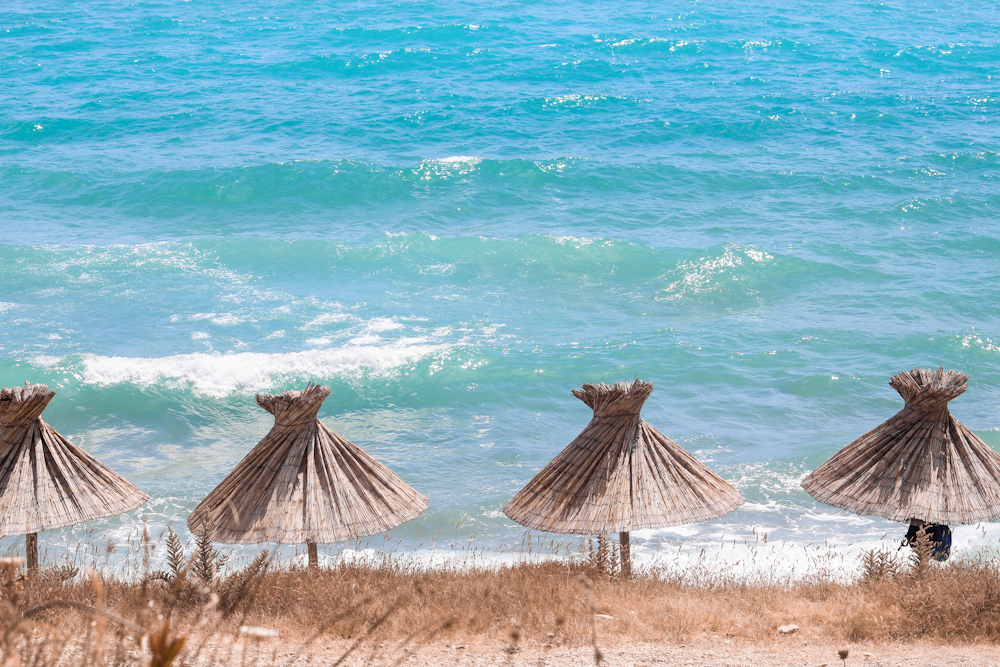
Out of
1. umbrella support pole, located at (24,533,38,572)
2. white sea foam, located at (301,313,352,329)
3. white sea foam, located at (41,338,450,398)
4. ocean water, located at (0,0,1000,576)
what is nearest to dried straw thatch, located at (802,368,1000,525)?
ocean water, located at (0,0,1000,576)

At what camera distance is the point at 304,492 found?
795 centimetres

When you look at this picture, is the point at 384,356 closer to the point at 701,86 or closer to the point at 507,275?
the point at 507,275

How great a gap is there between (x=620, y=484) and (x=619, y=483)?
1 centimetres

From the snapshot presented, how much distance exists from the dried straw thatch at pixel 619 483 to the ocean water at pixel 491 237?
2.40 metres

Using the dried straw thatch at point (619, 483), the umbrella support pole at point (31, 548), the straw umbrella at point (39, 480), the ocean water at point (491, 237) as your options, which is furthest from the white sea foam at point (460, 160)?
the umbrella support pole at point (31, 548)

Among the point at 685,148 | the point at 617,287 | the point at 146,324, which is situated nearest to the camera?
the point at 146,324

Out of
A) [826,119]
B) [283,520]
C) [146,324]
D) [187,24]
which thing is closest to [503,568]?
[283,520]

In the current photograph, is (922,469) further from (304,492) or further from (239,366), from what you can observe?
(239,366)

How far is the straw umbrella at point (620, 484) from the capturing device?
26.0 feet

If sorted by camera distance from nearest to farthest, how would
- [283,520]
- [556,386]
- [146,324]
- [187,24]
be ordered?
[283,520] < [556,386] < [146,324] < [187,24]

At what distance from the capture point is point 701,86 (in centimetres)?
3588

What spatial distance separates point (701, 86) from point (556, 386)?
2449 centimetres

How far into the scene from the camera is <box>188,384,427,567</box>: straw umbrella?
25.5ft

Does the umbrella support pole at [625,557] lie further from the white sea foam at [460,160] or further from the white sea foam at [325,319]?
the white sea foam at [460,160]
